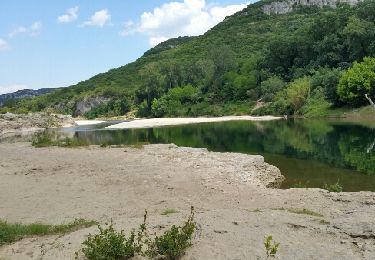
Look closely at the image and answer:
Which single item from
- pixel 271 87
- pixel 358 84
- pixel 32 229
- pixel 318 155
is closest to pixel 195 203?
pixel 32 229

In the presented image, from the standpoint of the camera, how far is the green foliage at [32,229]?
14742mm

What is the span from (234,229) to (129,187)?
1147 centimetres

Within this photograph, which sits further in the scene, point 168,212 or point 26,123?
point 26,123

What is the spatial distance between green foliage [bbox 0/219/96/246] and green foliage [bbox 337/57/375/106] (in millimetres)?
88655

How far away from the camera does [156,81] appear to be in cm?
18950

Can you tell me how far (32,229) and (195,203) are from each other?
7703 millimetres

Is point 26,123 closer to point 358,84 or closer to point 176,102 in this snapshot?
point 176,102

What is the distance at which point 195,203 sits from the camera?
20328 mm

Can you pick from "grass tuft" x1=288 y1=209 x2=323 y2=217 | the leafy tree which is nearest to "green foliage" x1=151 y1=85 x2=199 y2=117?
the leafy tree

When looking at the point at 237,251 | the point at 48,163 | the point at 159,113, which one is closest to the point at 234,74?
the point at 159,113

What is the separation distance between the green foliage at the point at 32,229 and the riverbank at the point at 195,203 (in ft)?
1.45

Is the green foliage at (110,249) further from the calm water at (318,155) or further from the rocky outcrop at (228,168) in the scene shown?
the calm water at (318,155)

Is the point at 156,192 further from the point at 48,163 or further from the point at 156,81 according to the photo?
the point at 156,81

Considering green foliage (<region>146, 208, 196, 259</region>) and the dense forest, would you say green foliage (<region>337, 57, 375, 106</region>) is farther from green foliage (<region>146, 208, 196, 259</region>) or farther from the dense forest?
green foliage (<region>146, 208, 196, 259</region>)
